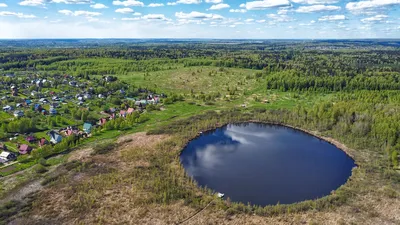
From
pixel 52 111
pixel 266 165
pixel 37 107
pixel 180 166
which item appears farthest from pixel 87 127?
pixel 266 165

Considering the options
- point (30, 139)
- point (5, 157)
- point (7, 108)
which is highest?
point (7, 108)

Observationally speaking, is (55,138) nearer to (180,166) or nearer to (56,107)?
(180,166)

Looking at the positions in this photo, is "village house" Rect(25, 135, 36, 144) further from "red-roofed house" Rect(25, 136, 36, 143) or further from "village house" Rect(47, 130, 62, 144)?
"village house" Rect(47, 130, 62, 144)

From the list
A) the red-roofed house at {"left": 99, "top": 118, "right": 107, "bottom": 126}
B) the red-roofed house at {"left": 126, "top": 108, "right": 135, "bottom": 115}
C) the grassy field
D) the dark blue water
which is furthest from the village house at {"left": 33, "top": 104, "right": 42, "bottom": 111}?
the dark blue water

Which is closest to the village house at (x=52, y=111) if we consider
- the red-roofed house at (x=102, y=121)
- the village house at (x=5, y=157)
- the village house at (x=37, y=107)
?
the village house at (x=37, y=107)

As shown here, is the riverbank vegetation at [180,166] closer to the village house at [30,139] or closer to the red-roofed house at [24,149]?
the red-roofed house at [24,149]

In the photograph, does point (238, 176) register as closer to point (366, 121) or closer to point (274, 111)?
point (366, 121)
